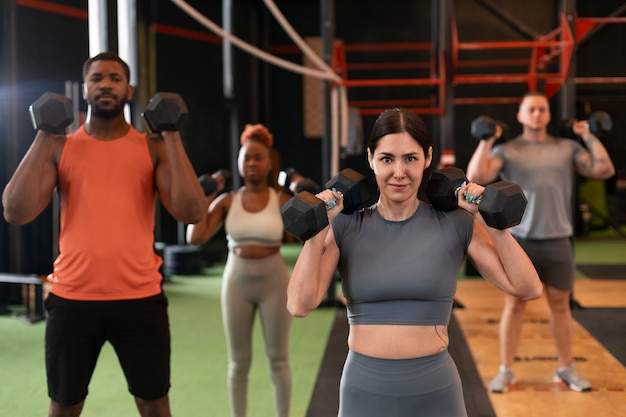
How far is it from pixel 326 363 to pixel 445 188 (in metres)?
2.60

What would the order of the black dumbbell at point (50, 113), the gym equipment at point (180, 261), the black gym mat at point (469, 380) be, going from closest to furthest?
the black dumbbell at point (50, 113), the black gym mat at point (469, 380), the gym equipment at point (180, 261)

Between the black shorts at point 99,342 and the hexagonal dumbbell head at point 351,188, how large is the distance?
823 millimetres

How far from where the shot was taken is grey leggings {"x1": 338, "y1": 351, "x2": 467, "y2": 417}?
1.60 m

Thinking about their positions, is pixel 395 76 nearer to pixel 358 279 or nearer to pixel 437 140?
pixel 437 140

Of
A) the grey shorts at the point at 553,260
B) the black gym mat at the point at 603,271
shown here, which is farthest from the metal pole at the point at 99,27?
the black gym mat at the point at 603,271

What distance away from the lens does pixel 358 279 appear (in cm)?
165

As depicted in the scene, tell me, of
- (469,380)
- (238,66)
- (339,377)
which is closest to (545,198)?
(469,380)

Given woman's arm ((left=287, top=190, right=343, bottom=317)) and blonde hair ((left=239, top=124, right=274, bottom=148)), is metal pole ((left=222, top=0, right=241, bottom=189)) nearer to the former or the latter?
blonde hair ((left=239, top=124, right=274, bottom=148))

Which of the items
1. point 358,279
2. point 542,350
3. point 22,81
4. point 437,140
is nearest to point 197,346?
point 542,350

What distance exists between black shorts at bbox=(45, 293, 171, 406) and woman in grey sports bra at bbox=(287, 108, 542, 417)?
68 cm

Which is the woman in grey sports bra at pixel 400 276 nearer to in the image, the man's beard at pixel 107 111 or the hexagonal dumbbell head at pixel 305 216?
the hexagonal dumbbell head at pixel 305 216

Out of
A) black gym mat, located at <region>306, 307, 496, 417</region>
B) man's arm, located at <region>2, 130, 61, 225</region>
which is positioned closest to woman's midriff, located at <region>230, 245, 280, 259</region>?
black gym mat, located at <region>306, 307, 496, 417</region>

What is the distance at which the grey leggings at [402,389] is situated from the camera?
5.26 ft

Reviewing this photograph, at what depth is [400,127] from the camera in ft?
5.42
